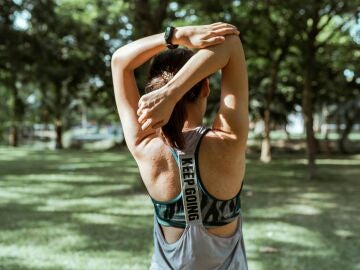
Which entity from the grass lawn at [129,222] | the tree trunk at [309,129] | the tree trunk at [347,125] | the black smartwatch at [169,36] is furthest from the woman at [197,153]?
the tree trunk at [347,125]

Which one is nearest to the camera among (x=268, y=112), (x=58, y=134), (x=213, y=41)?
(x=213, y=41)

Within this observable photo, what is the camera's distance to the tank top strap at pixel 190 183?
1.42 meters

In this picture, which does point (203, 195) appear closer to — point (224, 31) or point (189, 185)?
point (189, 185)

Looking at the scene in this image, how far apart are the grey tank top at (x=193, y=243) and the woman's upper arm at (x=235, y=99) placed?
0.08 m

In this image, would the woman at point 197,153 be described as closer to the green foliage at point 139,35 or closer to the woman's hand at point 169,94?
the woman's hand at point 169,94

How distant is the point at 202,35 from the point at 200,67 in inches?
4.1

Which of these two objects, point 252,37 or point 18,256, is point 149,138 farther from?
point 252,37

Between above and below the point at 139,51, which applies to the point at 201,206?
below

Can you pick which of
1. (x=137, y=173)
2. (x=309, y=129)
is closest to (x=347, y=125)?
(x=309, y=129)

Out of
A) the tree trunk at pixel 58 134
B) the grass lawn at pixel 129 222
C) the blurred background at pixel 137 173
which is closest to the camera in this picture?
the grass lawn at pixel 129 222

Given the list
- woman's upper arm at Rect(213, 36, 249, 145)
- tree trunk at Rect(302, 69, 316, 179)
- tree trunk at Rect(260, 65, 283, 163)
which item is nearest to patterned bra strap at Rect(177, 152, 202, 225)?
woman's upper arm at Rect(213, 36, 249, 145)

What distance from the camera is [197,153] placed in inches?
56.4

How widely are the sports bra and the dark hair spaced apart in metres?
0.03

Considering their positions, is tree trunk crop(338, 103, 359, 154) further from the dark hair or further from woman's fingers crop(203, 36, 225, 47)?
woman's fingers crop(203, 36, 225, 47)
